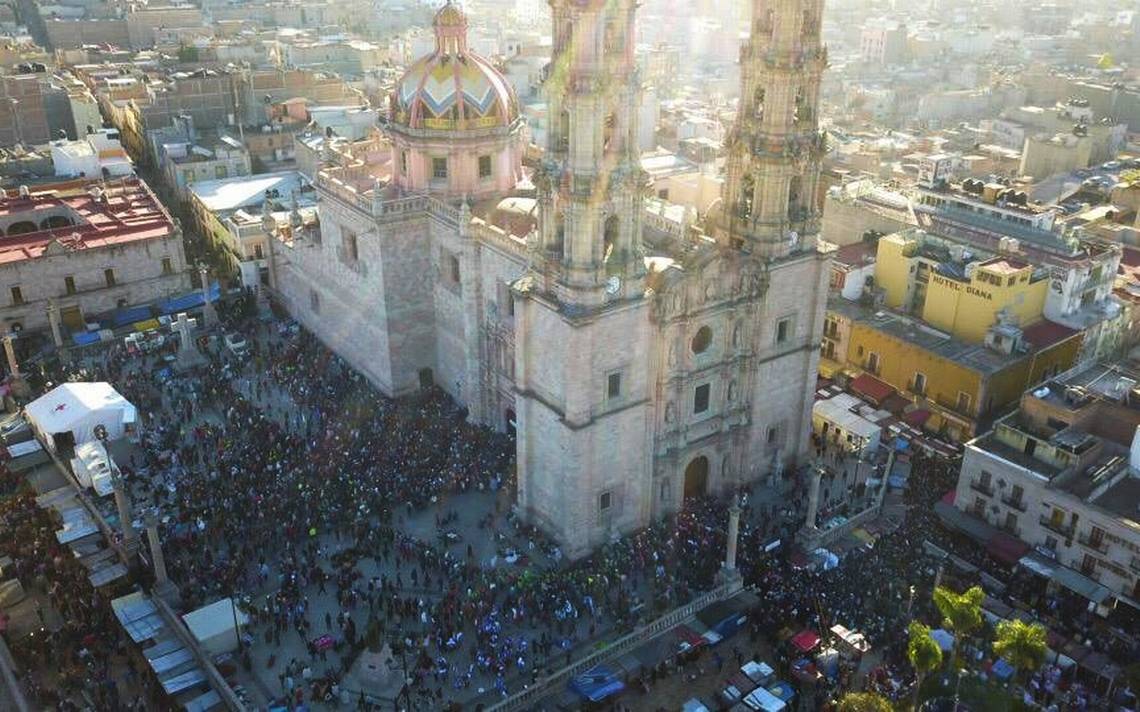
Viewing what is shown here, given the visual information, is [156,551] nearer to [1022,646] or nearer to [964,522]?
[1022,646]

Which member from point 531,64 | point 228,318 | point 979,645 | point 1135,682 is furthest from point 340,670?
point 531,64

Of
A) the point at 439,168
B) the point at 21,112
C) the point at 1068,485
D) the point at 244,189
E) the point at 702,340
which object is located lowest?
the point at 1068,485

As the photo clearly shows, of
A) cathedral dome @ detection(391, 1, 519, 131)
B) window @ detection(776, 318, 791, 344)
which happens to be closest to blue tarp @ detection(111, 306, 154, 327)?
cathedral dome @ detection(391, 1, 519, 131)

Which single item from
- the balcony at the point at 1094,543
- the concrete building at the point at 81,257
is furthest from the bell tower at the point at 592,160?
the concrete building at the point at 81,257

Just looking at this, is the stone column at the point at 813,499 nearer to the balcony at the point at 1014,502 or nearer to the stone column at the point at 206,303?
the balcony at the point at 1014,502

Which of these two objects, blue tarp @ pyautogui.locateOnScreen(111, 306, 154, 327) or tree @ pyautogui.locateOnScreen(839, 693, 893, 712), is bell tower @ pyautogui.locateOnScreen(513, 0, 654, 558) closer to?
tree @ pyautogui.locateOnScreen(839, 693, 893, 712)

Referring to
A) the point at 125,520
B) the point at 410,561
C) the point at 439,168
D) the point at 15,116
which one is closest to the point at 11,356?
the point at 125,520
